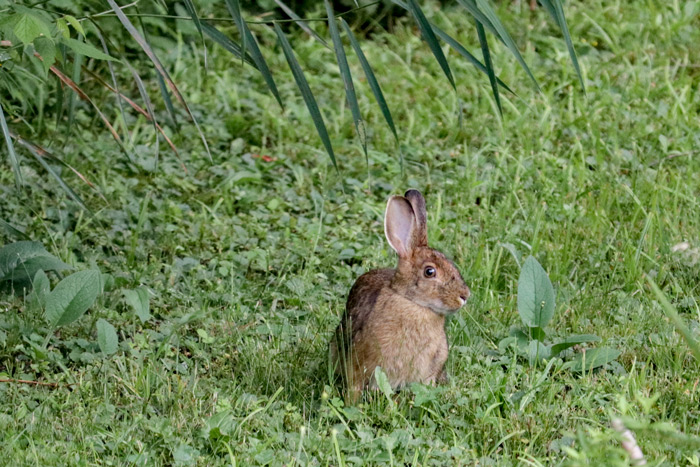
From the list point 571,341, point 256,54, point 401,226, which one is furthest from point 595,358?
point 256,54

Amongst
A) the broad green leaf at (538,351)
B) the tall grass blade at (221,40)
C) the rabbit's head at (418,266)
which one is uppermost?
the tall grass blade at (221,40)

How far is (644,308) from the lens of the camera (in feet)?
13.0

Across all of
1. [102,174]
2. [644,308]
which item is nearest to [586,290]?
[644,308]

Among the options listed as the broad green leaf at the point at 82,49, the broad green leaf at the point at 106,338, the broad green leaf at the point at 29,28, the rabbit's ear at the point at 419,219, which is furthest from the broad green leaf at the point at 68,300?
the rabbit's ear at the point at 419,219

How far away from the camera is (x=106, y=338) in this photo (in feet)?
11.7

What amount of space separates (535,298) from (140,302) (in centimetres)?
148

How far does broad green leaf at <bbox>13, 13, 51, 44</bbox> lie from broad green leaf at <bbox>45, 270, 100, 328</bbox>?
3.44 ft

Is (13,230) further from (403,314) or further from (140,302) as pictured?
(403,314)

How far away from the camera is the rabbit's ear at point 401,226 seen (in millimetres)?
3527

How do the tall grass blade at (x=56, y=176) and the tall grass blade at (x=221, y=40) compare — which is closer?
the tall grass blade at (x=221, y=40)

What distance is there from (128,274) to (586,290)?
6.35 ft

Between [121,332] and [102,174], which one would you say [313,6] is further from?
[121,332]

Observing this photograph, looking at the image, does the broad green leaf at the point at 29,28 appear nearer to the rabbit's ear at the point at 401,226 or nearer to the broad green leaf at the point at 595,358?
the rabbit's ear at the point at 401,226

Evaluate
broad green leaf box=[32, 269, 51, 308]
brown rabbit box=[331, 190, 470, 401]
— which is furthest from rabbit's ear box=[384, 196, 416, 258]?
broad green leaf box=[32, 269, 51, 308]
